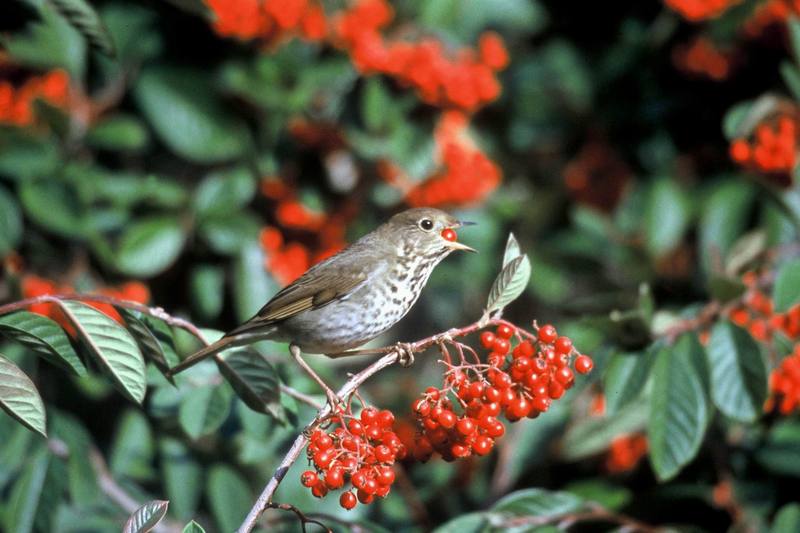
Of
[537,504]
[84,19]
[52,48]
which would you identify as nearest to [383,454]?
[537,504]

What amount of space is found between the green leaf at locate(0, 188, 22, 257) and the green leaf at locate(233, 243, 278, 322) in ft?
2.81

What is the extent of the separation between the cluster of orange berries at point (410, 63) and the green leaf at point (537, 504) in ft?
6.21

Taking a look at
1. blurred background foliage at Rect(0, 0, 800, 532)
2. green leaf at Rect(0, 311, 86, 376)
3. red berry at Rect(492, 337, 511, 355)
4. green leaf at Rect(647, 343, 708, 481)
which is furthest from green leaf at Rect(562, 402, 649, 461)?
green leaf at Rect(0, 311, 86, 376)

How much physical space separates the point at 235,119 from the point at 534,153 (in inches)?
64.8

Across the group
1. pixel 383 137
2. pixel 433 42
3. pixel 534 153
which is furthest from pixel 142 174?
pixel 534 153

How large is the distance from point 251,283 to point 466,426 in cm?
199

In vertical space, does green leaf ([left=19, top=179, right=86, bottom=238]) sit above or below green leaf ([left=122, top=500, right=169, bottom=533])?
above

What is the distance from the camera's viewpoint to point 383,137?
13.3 ft

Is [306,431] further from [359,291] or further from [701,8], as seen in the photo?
[701,8]

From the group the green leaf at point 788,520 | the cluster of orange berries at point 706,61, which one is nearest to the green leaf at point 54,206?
the green leaf at point 788,520

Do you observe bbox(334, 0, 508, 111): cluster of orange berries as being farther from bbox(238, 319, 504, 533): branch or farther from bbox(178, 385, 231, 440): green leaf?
bbox(238, 319, 504, 533): branch

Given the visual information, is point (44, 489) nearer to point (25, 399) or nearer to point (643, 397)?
point (25, 399)

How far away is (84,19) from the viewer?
104 inches

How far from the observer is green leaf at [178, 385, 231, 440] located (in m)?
2.60
